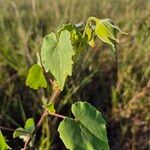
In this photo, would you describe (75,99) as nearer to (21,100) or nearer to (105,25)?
(21,100)

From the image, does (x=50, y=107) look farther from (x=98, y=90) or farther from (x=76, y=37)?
(x=98, y=90)

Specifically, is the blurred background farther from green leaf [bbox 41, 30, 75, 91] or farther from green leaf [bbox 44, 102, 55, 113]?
green leaf [bbox 41, 30, 75, 91]

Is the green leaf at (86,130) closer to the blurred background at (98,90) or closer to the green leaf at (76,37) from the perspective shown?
the green leaf at (76,37)

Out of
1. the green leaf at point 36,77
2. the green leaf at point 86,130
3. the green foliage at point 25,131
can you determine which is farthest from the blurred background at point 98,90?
the green leaf at point 86,130

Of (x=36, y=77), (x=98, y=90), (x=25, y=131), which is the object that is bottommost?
(x=98, y=90)

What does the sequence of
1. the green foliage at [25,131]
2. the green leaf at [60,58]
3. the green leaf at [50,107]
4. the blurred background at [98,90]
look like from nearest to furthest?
the green leaf at [60,58] → the green leaf at [50,107] → the green foliage at [25,131] → the blurred background at [98,90]

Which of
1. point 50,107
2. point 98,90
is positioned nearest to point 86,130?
point 50,107

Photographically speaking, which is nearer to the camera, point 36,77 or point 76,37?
point 76,37
